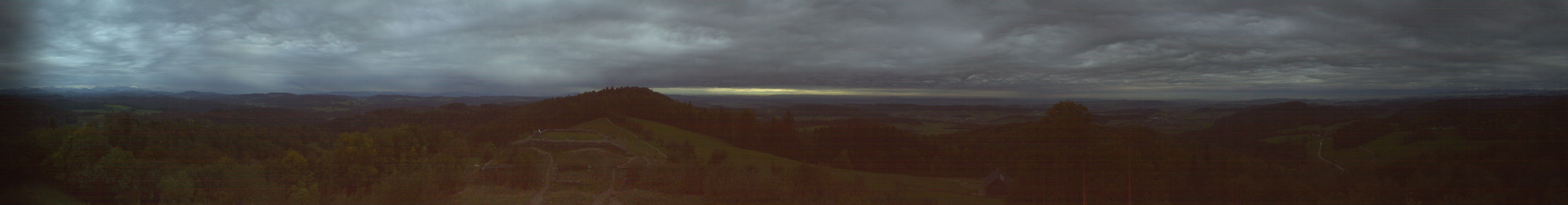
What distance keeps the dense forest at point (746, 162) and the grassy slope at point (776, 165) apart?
30 cm

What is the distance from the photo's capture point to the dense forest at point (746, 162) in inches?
336

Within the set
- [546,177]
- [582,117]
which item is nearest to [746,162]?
[546,177]

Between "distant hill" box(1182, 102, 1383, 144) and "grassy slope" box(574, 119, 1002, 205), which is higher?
"distant hill" box(1182, 102, 1383, 144)

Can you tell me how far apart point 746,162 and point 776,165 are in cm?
276

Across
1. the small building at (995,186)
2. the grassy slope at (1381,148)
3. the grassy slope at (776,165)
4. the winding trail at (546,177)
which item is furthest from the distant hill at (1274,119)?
the winding trail at (546,177)

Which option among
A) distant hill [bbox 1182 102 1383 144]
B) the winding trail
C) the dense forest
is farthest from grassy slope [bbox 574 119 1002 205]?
distant hill [bbox 1182 102 1383 144]

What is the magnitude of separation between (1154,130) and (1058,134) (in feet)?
12.8

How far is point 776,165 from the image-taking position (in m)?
22.6

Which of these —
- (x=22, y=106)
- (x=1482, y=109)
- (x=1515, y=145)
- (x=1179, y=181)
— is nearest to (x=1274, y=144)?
(x=1482, y=109)

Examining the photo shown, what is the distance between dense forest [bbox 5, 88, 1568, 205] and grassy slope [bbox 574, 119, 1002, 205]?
0.97 feet

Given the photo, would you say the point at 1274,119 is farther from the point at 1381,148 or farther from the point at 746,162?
the point at 746,162

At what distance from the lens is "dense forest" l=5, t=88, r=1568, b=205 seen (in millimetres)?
8547

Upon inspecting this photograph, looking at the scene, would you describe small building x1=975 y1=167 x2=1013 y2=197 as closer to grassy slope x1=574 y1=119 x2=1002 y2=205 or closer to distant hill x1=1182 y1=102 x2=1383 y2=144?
grassy slope x1=574 y1=119 x2=1002 y2=205

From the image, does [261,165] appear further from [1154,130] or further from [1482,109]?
[1482,109]
